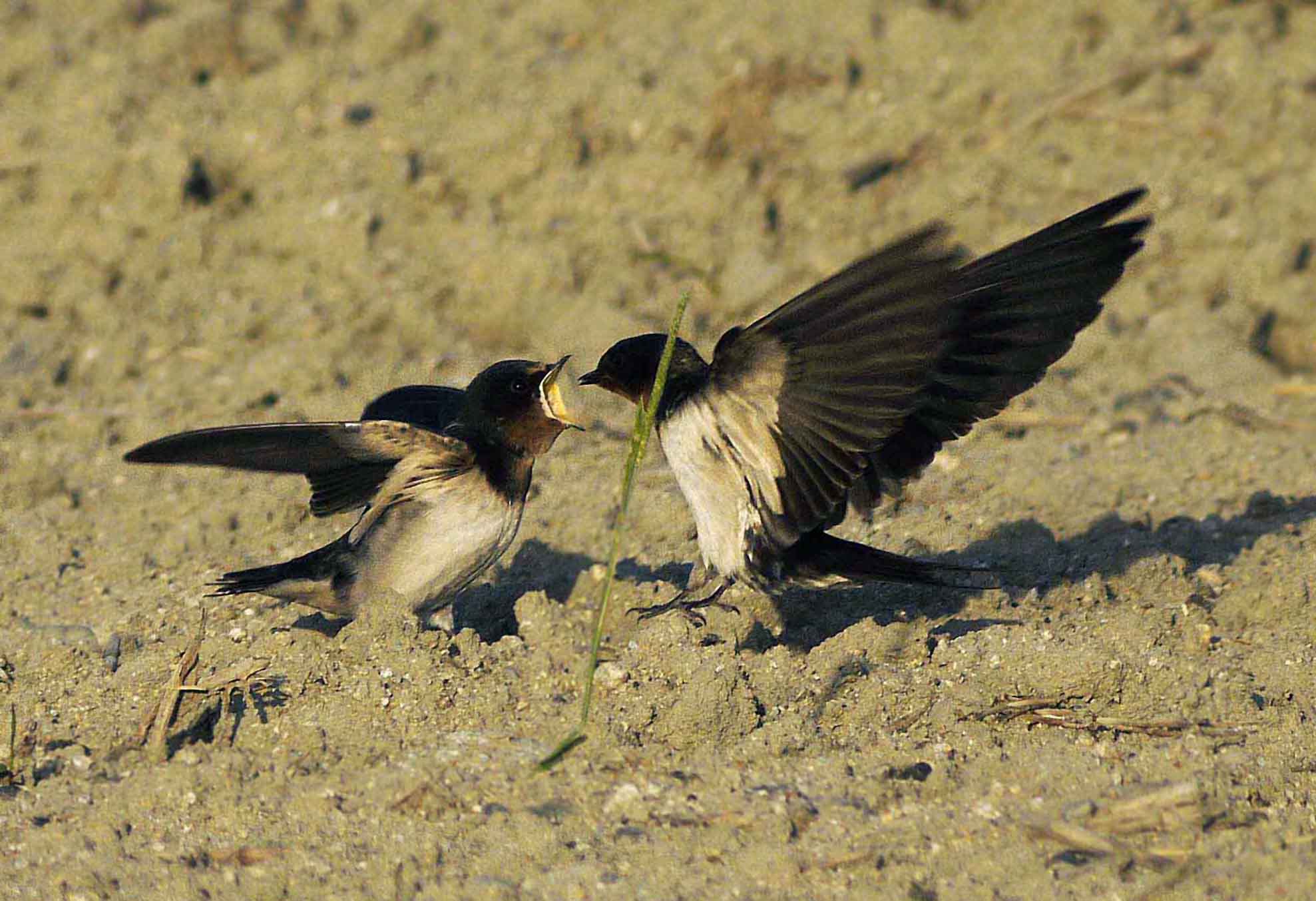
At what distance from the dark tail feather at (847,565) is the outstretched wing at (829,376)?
22cm

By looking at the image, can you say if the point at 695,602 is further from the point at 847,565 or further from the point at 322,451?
the point at 322,451

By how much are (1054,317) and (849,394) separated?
Answer: 2.42 feet

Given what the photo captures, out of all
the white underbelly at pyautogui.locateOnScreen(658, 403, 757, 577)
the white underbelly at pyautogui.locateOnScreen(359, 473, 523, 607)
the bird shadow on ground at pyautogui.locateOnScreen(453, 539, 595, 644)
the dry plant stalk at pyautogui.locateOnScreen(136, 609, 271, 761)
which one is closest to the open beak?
the white underbelly at pyautogui.locateOnScreen(359, 473, 523, 607)

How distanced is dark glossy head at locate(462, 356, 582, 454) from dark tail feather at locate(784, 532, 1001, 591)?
647 mm

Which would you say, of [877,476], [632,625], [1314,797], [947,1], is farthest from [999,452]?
[947,1]

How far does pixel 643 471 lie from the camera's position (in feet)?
16.7

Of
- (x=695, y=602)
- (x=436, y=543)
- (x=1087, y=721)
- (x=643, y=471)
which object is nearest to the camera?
(x=1087, y=721)

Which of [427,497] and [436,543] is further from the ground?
[427,497]

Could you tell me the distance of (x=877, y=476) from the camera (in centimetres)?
387

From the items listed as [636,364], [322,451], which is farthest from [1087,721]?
[322,451]

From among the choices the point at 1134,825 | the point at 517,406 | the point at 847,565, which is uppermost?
the point at 517,406

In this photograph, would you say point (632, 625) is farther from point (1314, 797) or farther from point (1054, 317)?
point (1314, 797)

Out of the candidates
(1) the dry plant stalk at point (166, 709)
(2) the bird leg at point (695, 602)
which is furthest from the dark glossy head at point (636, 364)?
(1) the dry plant stalk at point (166, 709)

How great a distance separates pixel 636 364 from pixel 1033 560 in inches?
51.9
